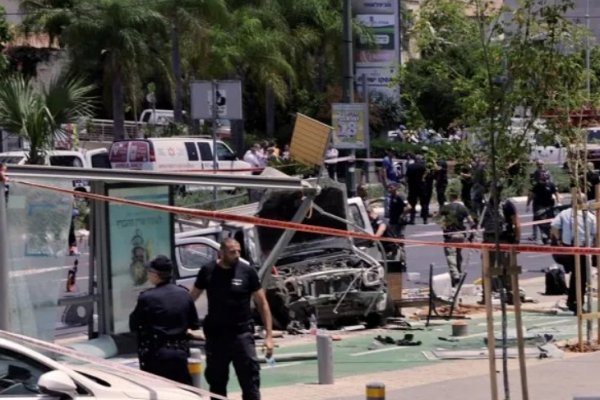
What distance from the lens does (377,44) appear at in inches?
2218

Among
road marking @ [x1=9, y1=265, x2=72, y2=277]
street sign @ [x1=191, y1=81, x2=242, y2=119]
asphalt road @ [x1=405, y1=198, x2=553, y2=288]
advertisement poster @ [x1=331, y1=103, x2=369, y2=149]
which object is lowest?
asphalt road @ [x1=405, y1=198, x2=553, y2=288]

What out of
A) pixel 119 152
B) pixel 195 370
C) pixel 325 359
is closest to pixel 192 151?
pixel 119 152

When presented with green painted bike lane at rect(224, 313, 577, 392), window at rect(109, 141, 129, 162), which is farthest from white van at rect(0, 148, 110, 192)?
green painted bike lane at rect(224, 313, 577, 392)

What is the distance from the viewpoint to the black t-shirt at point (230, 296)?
34.7 feet

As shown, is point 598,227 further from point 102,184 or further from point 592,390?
point 102,184

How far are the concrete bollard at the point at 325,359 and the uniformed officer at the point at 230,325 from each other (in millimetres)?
2230

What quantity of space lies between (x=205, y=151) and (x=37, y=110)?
516 inches

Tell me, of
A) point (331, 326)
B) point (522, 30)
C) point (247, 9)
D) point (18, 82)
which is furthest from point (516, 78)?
point (247, 9)

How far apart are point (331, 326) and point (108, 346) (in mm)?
3799

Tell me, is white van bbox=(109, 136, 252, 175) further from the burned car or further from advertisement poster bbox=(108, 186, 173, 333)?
advertisement poster bbox=(108, 186, 173, 333)

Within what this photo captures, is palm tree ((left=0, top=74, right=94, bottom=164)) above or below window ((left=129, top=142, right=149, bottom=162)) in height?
above

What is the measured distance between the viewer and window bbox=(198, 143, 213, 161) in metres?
38.1

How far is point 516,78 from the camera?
1058 cm

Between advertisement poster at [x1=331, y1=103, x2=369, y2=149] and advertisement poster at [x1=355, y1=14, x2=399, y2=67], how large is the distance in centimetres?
2797
